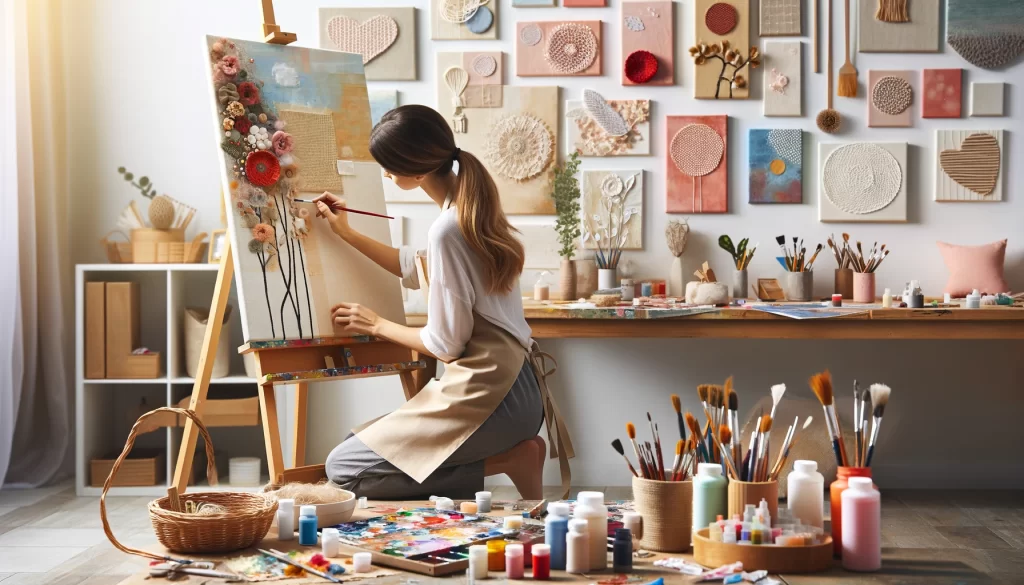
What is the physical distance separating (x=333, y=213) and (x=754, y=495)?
1768 millimetres

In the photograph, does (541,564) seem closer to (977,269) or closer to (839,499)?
(839,499)

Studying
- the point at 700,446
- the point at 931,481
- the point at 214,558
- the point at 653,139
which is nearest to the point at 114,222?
the point at 653,139

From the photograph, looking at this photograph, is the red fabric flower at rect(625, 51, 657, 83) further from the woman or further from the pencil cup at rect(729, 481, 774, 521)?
the pencil cup at rect(729, 481, 774, 521)

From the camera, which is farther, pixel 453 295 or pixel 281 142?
pixel 281 142

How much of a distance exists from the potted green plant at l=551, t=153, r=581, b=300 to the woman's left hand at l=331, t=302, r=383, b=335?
1.22 meters

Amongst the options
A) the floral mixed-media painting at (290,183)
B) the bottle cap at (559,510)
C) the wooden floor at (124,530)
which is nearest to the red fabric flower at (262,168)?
the floral mixed-media painting at (290,183)

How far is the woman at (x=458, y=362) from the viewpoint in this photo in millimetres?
2562

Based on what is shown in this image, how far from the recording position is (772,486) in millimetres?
1764

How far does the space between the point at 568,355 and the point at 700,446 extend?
2393mm

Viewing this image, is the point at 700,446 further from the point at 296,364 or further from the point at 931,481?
the point at 931,481

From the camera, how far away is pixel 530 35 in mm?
4219

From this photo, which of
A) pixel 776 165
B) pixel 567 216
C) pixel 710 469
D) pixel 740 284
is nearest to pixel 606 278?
pixel 567 216

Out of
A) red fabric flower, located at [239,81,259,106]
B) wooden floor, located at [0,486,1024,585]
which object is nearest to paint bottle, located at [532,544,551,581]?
wooden floor, located at [0,486,1024,585]

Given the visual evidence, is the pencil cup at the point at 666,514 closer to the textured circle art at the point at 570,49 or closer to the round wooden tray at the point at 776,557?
the round wooden tray at the point at 776,557
